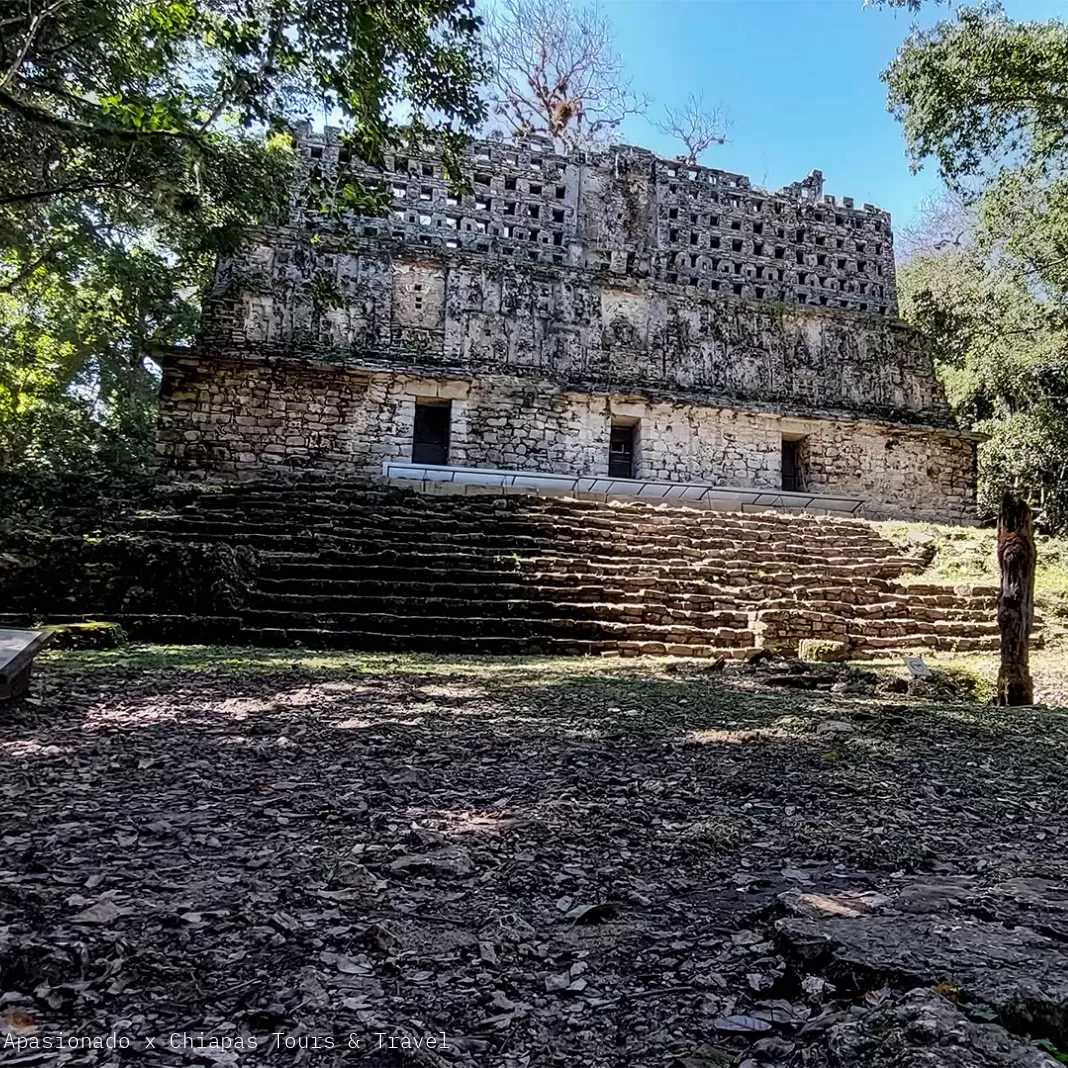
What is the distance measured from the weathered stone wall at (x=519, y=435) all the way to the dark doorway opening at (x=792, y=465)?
0.88 ft

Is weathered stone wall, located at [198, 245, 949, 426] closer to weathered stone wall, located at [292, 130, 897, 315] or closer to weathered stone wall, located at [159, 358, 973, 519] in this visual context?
weathered stone wall, located at [159, 358, 973, 519]

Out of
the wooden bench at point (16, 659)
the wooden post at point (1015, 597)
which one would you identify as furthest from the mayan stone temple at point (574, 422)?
the wooden bench at point (16, 659)

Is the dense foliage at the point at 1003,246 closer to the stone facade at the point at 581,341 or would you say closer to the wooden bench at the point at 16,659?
the stone facade at the point at 581,341

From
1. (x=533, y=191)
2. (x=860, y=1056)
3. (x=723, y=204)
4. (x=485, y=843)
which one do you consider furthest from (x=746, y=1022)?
(x=723, y=204)

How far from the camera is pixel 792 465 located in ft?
62.5

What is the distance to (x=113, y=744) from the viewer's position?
3.44 m

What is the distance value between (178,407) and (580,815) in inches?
605

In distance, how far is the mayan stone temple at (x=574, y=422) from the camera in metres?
9.09

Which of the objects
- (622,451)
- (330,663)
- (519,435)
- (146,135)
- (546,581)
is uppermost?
(146,135)

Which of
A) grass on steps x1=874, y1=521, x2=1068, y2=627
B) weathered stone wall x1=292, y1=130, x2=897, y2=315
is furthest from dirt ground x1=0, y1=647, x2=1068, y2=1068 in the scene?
weathered stone wall x1=292, y1=130, x2=897, y2=315

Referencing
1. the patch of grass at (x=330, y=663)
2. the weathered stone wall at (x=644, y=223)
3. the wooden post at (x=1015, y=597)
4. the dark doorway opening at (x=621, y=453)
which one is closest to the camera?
the wooden post at (x=1015, y=597)

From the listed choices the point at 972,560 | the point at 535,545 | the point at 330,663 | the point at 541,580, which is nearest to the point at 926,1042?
the point at 330,663

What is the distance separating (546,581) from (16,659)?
634cm

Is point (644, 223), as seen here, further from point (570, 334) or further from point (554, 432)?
point (554, 432)
